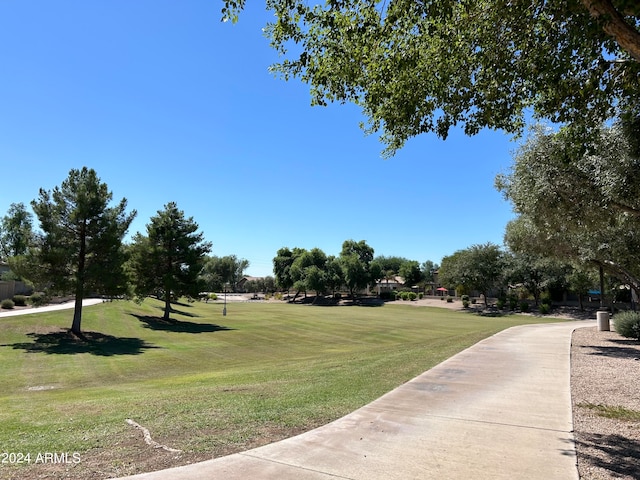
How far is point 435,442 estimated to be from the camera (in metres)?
5.25

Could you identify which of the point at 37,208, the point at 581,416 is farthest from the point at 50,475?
the point at 37,208

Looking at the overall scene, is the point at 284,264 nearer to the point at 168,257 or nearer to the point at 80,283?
the point at 168,257

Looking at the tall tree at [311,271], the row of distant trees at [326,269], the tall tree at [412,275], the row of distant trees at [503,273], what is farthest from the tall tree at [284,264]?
the row of distant trees at [503,273]

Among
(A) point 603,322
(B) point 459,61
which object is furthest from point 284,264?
(B) point 459,61

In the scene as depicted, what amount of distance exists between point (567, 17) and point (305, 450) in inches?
328

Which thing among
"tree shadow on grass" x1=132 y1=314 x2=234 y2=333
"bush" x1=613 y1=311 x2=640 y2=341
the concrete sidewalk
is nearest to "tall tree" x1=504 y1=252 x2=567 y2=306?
"bush" x1=613 y1=311 x2=640 y2=341

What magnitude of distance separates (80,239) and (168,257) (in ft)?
41.0

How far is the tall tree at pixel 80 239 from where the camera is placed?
1043 inches

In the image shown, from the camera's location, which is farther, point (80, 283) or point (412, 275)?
point (412, 275)

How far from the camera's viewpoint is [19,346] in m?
22.2

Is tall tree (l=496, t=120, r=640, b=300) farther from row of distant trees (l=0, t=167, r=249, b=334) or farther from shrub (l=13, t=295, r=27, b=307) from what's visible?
shrub (l=13, t=295, r=27, b=307)

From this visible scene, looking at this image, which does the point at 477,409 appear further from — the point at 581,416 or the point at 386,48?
the point at 386,48

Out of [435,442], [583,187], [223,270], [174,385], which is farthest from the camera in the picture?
[223,270]

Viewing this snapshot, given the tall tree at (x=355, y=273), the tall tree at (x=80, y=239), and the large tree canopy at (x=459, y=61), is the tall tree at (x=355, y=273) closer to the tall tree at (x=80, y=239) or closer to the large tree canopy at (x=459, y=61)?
the tall tree at (x=80, y=239)
